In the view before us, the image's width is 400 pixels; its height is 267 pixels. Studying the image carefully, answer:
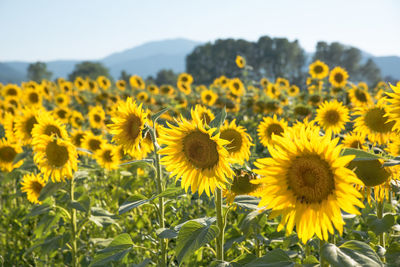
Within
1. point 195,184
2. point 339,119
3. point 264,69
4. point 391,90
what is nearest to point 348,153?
point 391,90

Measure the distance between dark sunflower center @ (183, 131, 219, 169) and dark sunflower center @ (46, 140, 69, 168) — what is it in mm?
1176

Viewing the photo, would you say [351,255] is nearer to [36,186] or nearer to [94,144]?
[36,186]

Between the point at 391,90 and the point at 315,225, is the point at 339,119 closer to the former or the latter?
the point at 391,90

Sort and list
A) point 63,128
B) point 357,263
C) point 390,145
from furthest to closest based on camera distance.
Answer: point 63,128
point 390,145
point 357,263

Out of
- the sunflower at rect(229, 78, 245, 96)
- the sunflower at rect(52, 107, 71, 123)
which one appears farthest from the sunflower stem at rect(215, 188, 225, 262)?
the sunflower at rect(229, 78, 245, 96)

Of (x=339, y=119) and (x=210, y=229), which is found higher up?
(x=339, y=119)

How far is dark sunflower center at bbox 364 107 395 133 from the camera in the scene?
2.27 metres

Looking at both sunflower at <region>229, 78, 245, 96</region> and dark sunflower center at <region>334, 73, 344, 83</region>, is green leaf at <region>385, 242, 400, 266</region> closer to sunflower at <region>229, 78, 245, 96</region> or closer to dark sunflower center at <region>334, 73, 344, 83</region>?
dark sunflower center at <region>334, 73, 344, 83</region>

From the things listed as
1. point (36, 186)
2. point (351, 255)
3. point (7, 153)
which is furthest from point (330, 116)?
point (7, 153)

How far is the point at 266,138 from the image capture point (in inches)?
133

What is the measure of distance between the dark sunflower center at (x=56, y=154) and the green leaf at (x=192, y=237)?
1352mm

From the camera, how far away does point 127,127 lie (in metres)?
2.16

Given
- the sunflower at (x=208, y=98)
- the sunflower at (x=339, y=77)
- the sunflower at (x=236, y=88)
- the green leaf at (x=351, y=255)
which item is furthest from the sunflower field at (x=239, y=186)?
the sunflower at (x=236, y=88)

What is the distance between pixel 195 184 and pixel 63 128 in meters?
1.46
